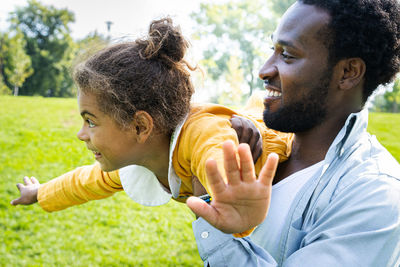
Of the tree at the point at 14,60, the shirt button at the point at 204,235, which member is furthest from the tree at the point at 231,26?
the shirt button at the point at 204,235

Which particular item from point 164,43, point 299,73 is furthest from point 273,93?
point 164,43

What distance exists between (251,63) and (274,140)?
22828mm

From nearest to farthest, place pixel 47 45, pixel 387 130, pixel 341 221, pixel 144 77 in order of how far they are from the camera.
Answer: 1. pixel 341 221
2. pixel 144 77
3. pixel 387 130
4. pixel 47 45

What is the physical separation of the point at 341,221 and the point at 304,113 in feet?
1.95

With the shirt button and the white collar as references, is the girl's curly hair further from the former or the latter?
the shirt button

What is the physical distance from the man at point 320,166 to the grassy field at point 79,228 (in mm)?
3399

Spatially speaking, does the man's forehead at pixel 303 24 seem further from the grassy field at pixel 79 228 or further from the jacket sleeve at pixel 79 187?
the grassy field at pixel 79 228

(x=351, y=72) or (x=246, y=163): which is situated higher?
(x=351, y=72)

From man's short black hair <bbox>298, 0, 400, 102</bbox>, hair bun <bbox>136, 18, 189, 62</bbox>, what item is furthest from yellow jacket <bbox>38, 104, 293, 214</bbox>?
man's short black hair <bbox>298, 0, 400, 102</bbox>

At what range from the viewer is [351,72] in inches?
75.2

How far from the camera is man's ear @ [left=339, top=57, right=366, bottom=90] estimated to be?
189 centimetres

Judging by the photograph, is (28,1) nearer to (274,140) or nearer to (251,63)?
(251,63)

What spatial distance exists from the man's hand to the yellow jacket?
41 mm

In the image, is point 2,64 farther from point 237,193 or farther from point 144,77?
point 237,193
